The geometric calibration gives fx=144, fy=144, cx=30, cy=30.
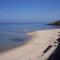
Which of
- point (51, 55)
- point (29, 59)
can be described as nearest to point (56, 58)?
point (51, 55)

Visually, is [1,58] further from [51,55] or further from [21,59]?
[51,55]

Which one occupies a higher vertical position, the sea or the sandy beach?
the sandy beach

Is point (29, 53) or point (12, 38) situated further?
point (12, 38)

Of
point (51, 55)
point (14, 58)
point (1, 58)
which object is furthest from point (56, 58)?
point (1, 58)

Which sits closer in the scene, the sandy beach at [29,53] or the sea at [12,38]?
the sandy beach at [29,53]

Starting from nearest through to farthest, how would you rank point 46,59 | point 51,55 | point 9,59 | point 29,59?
point 46,59 < point 51,55 < point 29,59 < point 9,59

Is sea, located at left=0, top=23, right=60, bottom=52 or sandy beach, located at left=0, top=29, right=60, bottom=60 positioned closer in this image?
sandy beach, located at left=0, top=29, right=60, bottom=60

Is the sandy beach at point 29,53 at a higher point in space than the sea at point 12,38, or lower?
higher

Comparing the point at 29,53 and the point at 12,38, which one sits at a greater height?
the point at 29,53

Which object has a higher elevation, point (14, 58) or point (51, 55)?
point (51, 55)

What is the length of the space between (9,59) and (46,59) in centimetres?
316

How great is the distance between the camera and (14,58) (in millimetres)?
9672

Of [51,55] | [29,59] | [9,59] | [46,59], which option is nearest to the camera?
[46,59]

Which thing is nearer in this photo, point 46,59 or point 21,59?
point 46,59
